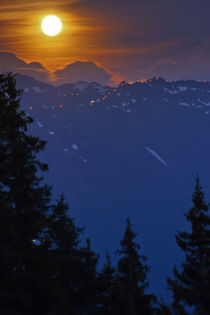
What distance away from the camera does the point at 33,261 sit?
33.2ft

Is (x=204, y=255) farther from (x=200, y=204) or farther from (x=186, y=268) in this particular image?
(x=200, y=204)

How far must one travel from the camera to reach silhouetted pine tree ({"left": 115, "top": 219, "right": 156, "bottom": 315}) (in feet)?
45.2

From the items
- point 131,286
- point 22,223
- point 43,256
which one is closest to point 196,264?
point 131,286

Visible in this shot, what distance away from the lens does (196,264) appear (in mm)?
14312

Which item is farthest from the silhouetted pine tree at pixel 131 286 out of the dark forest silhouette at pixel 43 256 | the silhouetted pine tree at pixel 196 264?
the silhouetted pine tree at pixel 196 264

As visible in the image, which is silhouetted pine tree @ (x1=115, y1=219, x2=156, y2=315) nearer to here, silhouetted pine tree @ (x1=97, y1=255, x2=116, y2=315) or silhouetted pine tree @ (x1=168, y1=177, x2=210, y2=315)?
silhouetted pine tree @ (x1=97, y1=255, x2=116, y2=315)

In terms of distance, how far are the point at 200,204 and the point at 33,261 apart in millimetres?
8032

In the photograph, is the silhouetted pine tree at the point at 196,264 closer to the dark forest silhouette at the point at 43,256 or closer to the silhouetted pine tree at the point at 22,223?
the dark forest silhouette at the point at 43,256

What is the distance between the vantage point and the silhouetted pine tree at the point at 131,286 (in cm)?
1377

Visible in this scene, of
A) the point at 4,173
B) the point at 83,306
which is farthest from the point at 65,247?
the point at 4,173

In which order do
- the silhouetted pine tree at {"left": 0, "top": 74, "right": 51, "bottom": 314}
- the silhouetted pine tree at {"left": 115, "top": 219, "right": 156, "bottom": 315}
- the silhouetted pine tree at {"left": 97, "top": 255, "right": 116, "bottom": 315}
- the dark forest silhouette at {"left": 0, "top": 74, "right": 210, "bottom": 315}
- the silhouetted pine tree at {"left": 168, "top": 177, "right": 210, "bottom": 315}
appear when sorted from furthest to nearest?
the silhouetted pine tree at {"left": 97, "top": 255, "right": 116, "bottom": 315}
the silhouetted pine tree at {"left": 115, "top": 219, "right": 156, "bottom": 315}
the silhouetted pine tree at {"left": 168, "top": 177, "right": 210, "bottom": 315}
the dark forest silhouette at {"left": 0, "top": 74, "right": 210, "bottom": 315}
the silhouetted pine tree at {"left": 0, "top": 74, "right": 51, "bottom": 314}

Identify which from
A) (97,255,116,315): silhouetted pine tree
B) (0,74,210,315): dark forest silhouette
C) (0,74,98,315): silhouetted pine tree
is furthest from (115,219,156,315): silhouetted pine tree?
(0,74,98,315): silhouetted pine tree

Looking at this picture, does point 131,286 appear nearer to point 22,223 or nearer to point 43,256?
point 43,256

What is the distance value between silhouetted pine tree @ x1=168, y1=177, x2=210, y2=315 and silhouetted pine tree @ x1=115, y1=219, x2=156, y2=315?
46.4 inches
